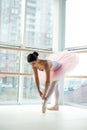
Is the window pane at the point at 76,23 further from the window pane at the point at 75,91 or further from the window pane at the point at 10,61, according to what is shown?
the window pane at the point at 10,61

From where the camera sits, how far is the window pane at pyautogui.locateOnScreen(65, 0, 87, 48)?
440 centimetres

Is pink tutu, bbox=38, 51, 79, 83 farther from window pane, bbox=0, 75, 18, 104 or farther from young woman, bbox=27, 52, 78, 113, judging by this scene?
window pane, bbox=0, 75, 18, 104

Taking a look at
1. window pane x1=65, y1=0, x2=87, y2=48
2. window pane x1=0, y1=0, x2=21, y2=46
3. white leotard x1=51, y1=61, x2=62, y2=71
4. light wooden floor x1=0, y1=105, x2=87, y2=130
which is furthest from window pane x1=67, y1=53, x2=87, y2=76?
light wooden floor x1=0, y1=105, x2=87, y2=130

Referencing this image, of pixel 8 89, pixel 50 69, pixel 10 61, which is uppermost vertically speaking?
pixel 10 61

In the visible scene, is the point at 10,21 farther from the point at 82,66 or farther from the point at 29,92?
the point at 82,66

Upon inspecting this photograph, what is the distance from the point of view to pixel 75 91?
4367mm

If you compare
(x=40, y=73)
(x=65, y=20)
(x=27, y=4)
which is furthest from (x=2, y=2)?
(x=40, y=73)

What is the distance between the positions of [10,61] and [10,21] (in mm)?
752

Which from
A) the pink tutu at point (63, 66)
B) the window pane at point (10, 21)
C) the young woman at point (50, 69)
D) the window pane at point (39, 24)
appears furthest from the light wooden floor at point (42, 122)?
the window pane at point (39, 24)

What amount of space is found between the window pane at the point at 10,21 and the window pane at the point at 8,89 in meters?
0.65

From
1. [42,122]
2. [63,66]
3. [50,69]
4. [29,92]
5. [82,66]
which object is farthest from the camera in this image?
[29,92]

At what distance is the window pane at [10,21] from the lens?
4.30 m

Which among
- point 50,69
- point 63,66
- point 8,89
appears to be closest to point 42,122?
point 50,69

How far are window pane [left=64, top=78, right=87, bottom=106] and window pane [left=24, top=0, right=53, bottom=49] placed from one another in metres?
0.82
